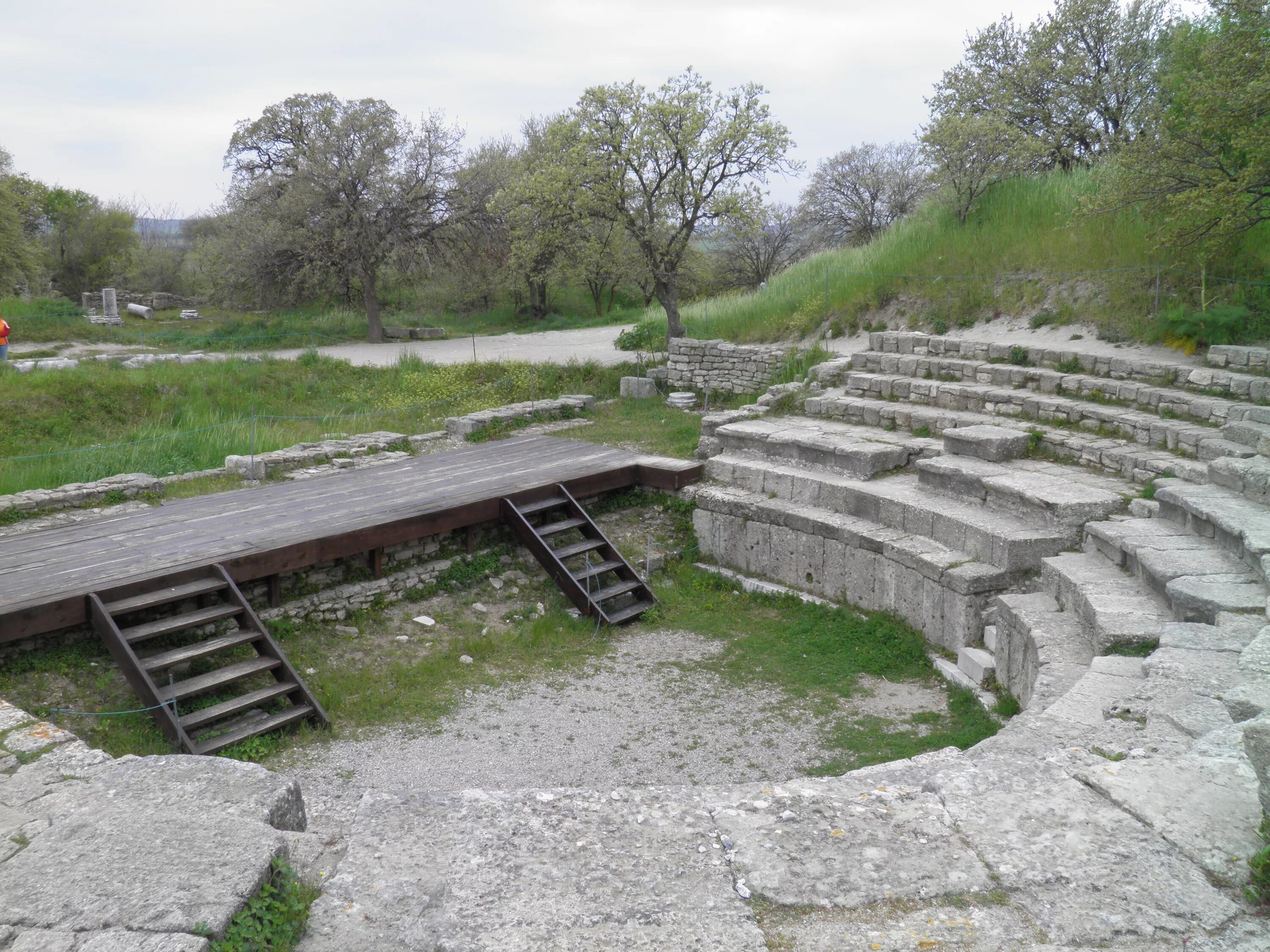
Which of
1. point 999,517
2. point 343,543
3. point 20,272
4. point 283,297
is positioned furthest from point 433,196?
point 999,517

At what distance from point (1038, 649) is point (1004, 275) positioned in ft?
30.3

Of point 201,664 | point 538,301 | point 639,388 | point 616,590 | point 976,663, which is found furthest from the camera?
point 538,301

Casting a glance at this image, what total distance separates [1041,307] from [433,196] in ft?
49.6

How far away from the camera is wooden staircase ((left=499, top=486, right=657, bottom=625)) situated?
881cm

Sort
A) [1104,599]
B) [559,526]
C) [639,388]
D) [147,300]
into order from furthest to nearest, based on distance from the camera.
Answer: [147,300] < [639,388] < [559,526] < [1104,599]

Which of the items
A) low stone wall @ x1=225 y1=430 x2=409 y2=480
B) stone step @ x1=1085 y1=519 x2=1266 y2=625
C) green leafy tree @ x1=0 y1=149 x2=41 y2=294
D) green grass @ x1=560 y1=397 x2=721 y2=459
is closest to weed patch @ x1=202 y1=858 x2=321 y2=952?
stone step @ x1=1085 y1=519 x2=1266 y2=625

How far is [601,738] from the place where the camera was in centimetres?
Result: 660

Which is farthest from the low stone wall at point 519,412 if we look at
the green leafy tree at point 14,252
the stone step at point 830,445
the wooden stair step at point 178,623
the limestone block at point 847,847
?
the green leafy tree at point 14,252

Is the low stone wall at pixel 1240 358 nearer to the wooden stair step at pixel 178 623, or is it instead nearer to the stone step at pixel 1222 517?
the stone step at pixel 1222 517

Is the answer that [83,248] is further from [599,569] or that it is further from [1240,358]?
[1240,358]

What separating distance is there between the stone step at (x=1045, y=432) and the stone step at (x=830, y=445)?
25 cm

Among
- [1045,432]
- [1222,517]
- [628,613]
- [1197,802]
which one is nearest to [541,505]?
[628,613]

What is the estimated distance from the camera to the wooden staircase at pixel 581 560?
881cm

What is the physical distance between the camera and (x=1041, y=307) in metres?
12.9
